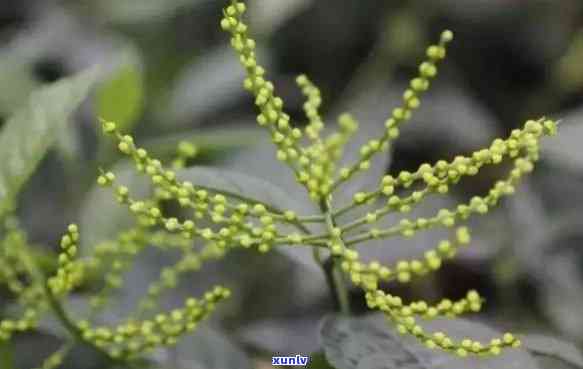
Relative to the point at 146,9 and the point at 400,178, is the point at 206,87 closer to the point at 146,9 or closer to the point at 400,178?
the point at 146,9

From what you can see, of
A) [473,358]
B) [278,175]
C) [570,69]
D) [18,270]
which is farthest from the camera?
[570,69]

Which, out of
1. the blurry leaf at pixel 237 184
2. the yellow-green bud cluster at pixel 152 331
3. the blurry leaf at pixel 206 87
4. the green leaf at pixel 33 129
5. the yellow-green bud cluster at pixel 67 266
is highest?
the blurry leaf at pixel 206 87

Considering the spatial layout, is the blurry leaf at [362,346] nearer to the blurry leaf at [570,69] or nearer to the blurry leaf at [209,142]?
the blurry leaf at [209,142]

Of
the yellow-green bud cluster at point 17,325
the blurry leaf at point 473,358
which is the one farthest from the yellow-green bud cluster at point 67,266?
the blurry leaf at point 473,358

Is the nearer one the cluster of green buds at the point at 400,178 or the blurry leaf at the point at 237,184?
the cluster of green buds at the point at 400,178

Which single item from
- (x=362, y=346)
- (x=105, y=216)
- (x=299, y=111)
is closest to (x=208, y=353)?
(x=362, y=346)

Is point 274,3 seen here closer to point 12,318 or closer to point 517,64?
point 517,64

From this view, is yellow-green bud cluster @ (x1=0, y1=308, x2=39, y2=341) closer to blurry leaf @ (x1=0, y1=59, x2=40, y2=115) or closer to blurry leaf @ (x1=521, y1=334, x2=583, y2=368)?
blurry leaf @ (x1=521, y1=334, x2=583, y2=368)

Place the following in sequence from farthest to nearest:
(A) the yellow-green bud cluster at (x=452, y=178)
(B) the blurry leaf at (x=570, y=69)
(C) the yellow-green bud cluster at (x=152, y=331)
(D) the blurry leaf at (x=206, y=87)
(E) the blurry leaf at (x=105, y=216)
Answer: (B) the blurry leaf at (x=570, y=69)
(D) the blurry leaf at (x=206, y=87)
(E) the blurry leaf at (x=105, y=216)
(C) the yellow-green bud cluster at (x=152, y=331)
(A) the yellow-green bud cluster at (x=452, y=178)
